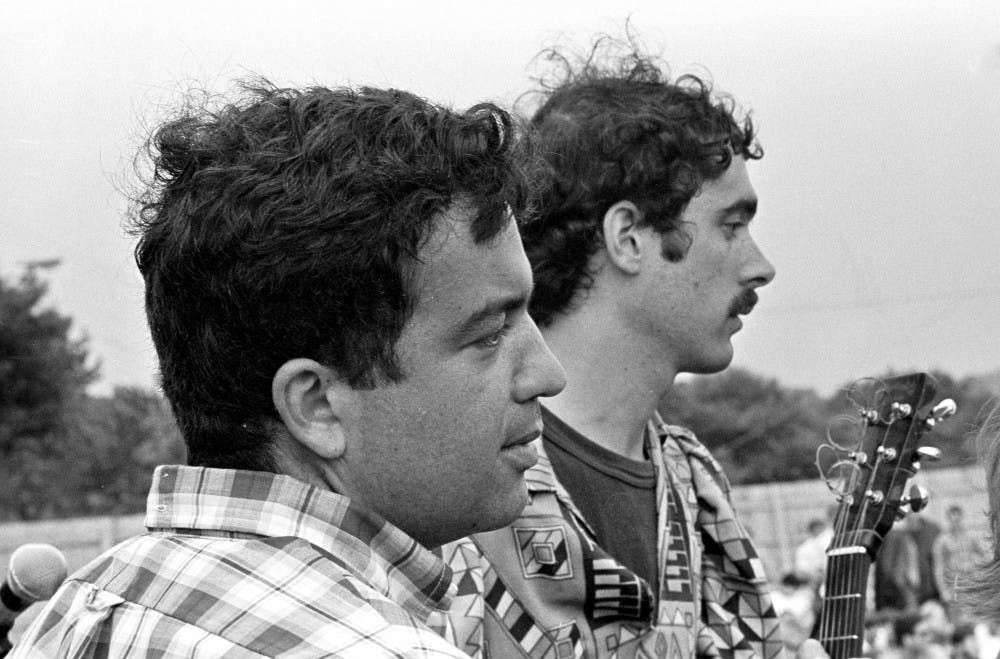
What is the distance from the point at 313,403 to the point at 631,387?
56.0 inches

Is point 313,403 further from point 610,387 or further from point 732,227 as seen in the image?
point 732,227

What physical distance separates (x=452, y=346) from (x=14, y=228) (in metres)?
2.47

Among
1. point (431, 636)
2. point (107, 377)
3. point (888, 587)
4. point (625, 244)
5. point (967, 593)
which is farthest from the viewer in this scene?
point (888, 587)

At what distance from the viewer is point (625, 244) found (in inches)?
112

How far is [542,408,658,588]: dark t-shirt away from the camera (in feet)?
8.45

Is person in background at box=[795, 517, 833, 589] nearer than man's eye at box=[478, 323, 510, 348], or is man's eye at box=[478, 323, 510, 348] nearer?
man's eye at box=[478, 323, 510, 348]

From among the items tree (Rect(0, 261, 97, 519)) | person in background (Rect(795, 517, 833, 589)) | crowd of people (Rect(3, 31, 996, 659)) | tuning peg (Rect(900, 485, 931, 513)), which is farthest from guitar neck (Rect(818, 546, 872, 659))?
person in background (Rect(795, 517, 833, 589))

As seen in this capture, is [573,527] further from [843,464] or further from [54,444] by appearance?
[54,444]

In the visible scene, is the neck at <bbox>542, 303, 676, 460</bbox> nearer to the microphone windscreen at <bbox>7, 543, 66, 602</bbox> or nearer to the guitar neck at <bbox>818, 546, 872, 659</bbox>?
the guitar neck at <bbox>818, 546, 872, 659</bbox>

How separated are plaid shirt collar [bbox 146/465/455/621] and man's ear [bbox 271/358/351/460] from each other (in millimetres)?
51

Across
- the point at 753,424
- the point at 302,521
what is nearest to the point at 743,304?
the point at 302,521

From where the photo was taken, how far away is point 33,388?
6652 mm

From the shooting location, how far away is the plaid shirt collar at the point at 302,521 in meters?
1.25

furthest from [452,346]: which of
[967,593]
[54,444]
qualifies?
[54,444]
